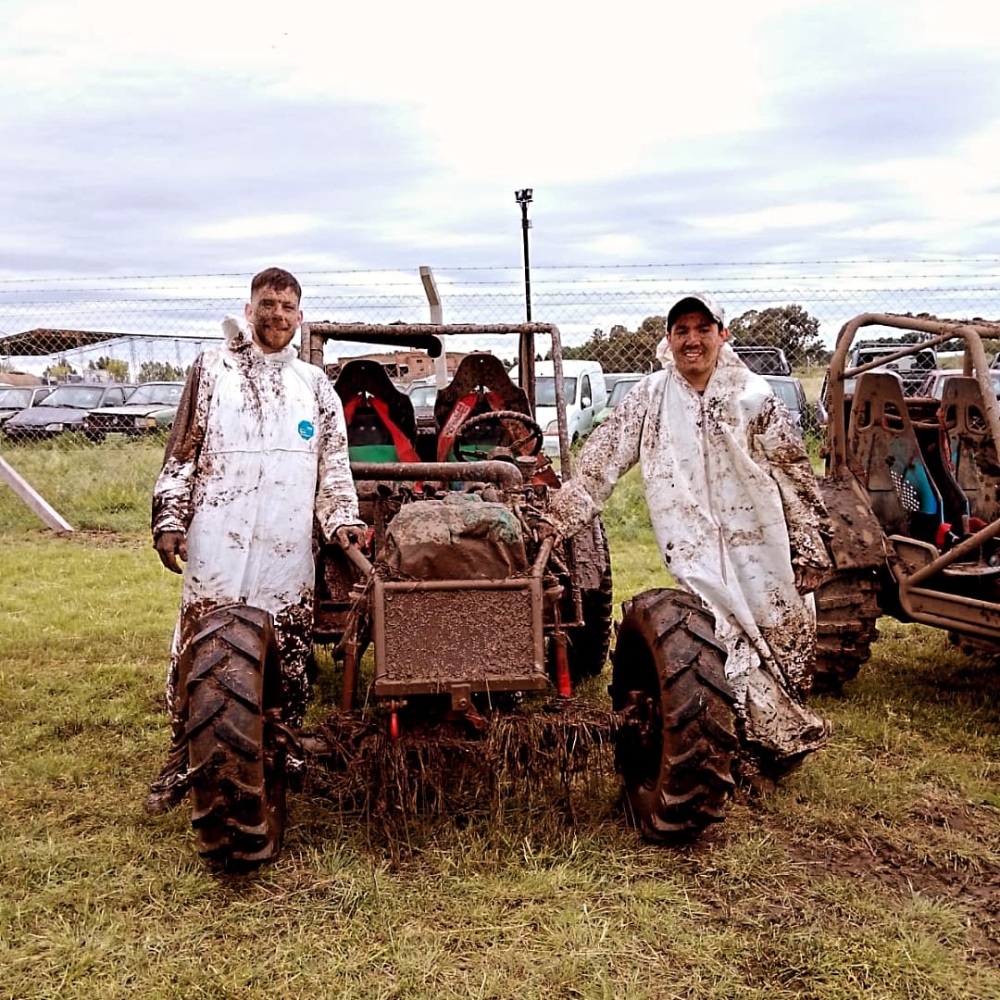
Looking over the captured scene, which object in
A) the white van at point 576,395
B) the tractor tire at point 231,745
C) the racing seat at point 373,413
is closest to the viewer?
the tractor tire at point 231,745

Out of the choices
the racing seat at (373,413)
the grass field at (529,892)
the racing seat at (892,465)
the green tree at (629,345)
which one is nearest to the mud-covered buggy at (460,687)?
the grass field at (529,892)

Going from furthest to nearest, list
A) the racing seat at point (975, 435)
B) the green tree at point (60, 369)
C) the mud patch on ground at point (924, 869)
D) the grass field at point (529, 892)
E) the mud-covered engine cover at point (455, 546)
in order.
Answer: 1. the green tree at point (60, 369)
2. the racing seat at point (975, 435)
3. the mud-covered engine cover at point (455, 546)
4. the mud patch on ground at point (924, 869)
5. the grass field at point (529, 892)

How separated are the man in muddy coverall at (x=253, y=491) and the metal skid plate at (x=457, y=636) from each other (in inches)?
18.2

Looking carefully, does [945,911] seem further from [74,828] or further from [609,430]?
[74,828]

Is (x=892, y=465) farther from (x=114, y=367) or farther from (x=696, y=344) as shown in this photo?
(x=114, y=367)

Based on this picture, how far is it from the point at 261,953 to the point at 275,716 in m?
0.67

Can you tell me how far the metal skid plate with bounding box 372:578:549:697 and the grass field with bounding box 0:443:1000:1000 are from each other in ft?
1.82

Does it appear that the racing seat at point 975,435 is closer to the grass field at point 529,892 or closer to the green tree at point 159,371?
the grass field at point 529,892

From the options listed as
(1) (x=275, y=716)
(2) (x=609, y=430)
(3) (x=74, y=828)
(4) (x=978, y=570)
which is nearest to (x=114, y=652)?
(3) (x=74, y=828)

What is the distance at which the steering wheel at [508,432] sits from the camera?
4973 mm

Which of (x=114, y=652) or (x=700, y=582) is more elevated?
(x=700, y=582)

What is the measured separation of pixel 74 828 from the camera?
140 inches

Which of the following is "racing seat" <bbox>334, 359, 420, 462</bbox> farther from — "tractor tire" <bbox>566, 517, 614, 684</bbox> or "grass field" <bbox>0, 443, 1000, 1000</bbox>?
"grass field" <bbox>0, 443, 1000, 1000</bbox>

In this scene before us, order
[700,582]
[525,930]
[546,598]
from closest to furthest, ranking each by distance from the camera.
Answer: [525,930], [546,598], [700,582]
